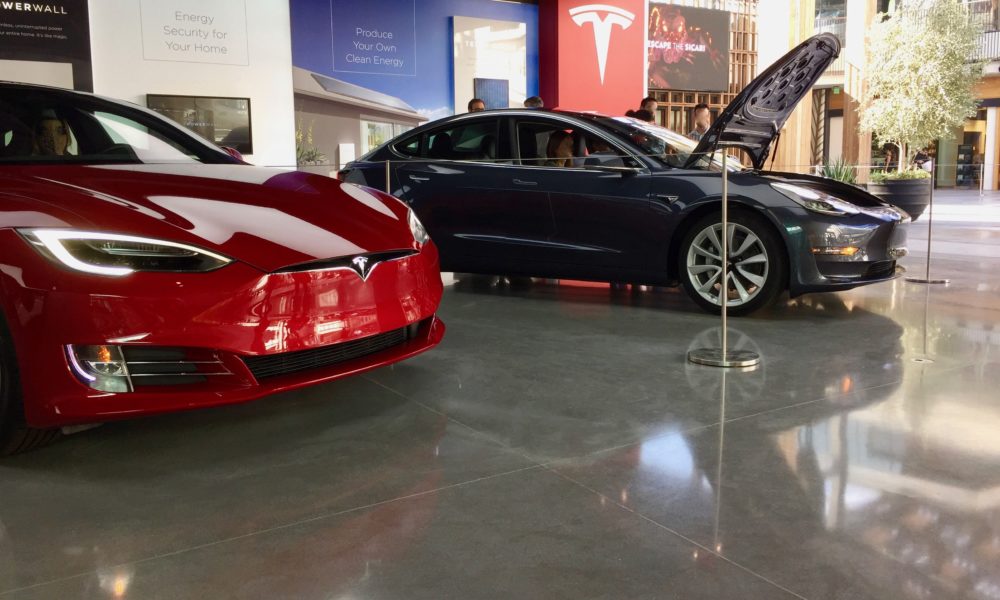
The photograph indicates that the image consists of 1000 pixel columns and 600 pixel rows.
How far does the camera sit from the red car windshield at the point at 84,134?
127 inches

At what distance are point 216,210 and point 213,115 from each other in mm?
7199

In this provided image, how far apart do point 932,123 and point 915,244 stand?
741 cm

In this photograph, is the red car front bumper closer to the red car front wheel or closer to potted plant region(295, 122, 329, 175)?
the red car front wheel

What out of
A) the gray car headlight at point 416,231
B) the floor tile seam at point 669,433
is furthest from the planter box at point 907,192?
the gray car headlight at point 416,231

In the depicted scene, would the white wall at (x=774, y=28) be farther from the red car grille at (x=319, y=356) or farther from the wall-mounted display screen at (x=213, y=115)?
the red car grille at (x=319, y=356)

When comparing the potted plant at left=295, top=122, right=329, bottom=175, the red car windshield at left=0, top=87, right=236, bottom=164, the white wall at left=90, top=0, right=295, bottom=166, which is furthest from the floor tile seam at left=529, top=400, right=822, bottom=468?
the potted plant at left=295, top=122, right=329, bottom=175

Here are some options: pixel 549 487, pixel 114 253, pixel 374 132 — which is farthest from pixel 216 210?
pixel 374 132

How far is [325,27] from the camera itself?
10477 mm

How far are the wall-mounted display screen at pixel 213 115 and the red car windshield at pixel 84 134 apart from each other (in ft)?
18.9

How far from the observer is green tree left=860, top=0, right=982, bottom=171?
15305mm

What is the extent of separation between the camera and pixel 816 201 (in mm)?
4750

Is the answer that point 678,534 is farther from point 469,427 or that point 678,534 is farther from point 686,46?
point 686,46

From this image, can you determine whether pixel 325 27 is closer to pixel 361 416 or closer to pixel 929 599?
pixel 361 416

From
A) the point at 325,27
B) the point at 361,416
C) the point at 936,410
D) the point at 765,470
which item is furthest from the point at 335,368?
the point at 325,27
